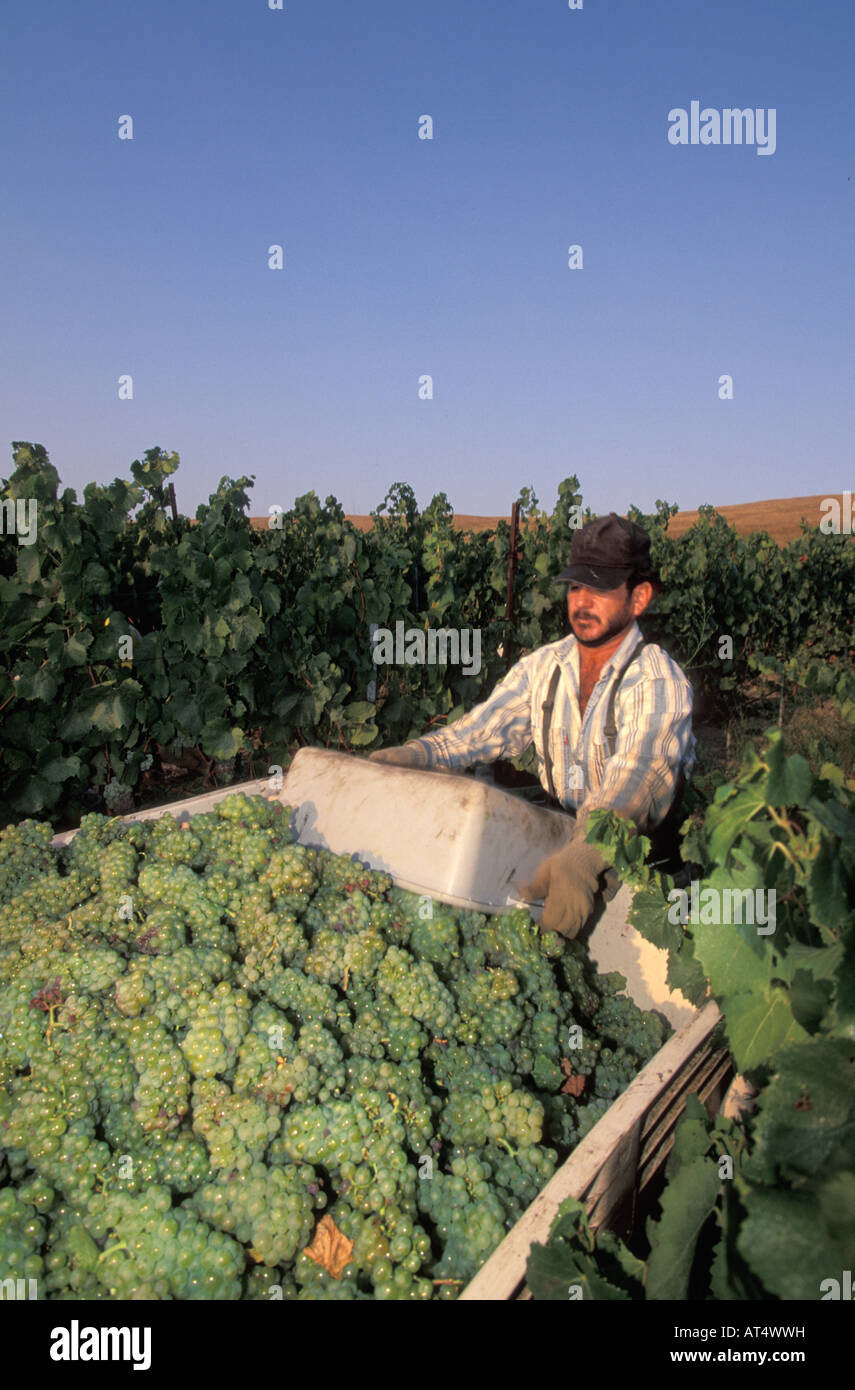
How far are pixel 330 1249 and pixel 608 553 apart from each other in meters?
2.42

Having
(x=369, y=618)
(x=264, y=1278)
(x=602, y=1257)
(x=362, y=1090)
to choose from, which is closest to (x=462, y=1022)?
(x=362, y=1090)

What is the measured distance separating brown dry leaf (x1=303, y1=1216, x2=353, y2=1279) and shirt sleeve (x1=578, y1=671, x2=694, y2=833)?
146 centimetres

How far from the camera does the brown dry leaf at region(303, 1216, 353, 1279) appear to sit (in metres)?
1.51

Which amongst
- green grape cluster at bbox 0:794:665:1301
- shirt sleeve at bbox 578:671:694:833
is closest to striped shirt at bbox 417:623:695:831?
shirt sleeve at bbox 578:671:694:833

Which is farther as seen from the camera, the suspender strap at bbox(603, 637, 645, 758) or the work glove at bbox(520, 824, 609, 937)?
the suspender strap at bbox(603, 637, 645, 758)

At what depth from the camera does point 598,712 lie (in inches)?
127

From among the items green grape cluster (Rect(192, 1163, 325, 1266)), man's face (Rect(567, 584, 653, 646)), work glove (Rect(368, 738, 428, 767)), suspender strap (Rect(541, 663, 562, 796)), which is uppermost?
man's face (Rect(567, 584, 653, 646))

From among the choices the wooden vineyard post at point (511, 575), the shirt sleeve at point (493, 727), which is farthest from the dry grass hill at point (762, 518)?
the shirt sleeve at point (493, 727)

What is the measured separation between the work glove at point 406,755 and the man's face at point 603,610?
81 centimetres

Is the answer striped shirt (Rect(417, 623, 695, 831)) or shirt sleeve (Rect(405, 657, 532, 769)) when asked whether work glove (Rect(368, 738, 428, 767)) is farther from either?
shirt sleeve (Rect(405, 657, 532, 769))

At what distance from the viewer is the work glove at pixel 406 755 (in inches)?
124

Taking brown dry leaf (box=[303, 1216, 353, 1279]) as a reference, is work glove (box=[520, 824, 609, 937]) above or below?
above

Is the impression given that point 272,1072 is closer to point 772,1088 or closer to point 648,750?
point 772,1088

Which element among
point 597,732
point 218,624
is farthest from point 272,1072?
point 218,624
